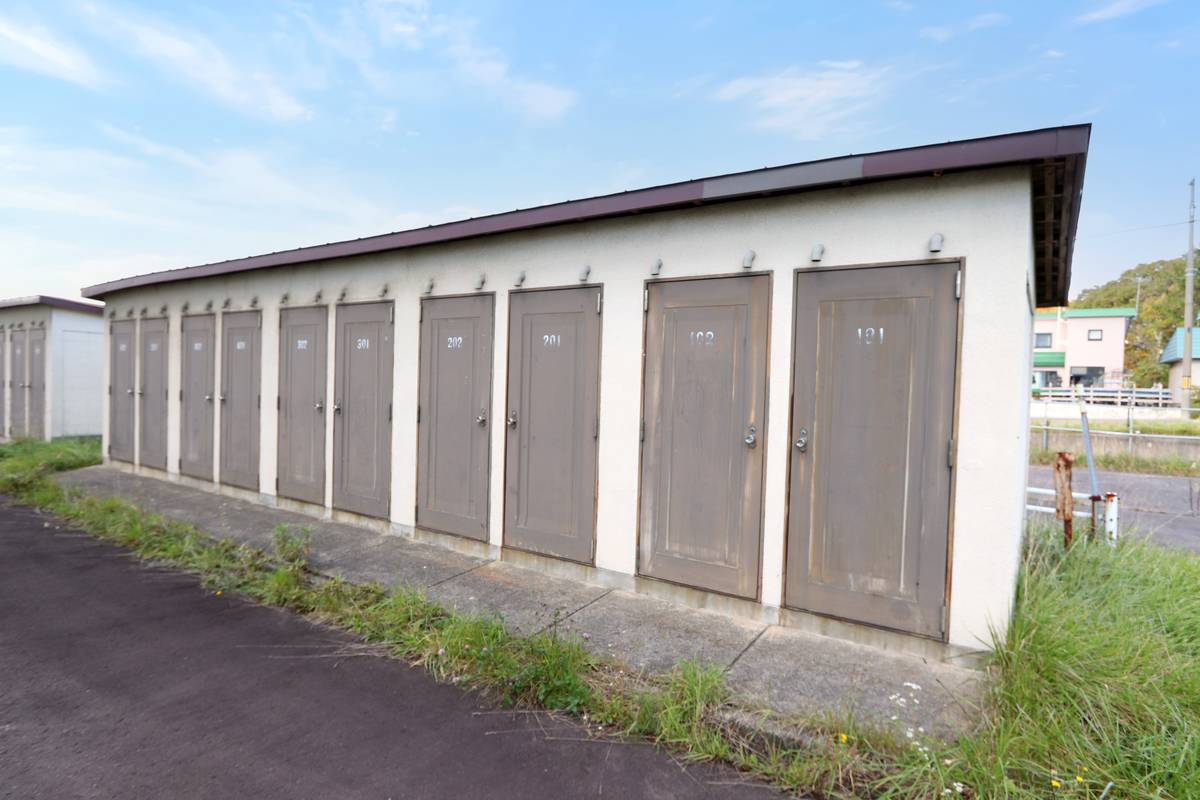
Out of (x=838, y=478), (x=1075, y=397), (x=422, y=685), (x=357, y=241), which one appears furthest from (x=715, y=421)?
(x=1075, y=397)

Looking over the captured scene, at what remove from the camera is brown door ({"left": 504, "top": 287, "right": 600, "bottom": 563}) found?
4547 millimetres

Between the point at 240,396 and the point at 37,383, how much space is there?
26.7ft

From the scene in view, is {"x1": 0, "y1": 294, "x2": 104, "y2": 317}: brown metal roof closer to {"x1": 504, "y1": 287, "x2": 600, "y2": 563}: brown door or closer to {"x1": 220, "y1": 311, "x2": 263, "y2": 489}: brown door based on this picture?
{"x1": 220, "y1": 311, "x2": 263, "y2": 489}: brown door

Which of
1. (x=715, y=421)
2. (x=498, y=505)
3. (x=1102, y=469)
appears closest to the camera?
(x=715, y=421)

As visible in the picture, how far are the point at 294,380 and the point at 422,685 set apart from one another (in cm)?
450

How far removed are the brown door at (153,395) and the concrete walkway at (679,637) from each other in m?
3.43

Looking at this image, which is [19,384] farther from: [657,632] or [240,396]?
[657,632]

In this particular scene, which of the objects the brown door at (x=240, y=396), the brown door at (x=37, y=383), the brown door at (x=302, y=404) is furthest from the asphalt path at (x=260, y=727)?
the brown door at (x=37, y=383)

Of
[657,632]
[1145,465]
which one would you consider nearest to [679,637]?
[657,632]

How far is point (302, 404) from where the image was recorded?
6.54 meters

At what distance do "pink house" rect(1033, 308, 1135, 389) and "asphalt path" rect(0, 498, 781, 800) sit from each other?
39109 mm

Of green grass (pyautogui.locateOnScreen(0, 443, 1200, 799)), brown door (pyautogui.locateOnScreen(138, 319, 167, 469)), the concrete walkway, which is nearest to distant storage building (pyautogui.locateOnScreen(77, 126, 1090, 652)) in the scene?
the concrete walkway

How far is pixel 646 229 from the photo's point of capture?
14.1 feet

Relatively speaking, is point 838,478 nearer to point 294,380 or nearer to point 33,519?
point 294,380
